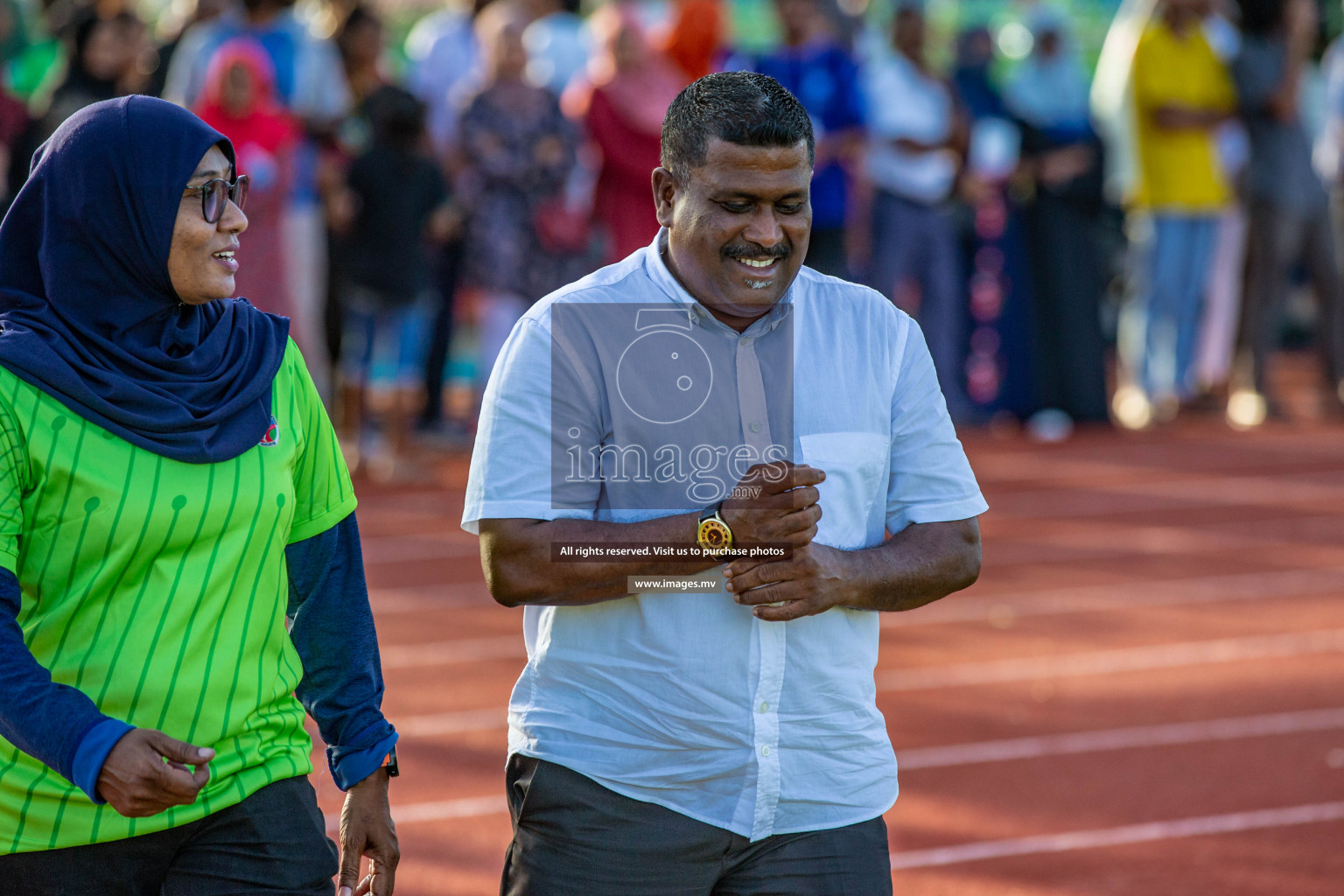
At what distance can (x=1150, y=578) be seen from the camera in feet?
27.7

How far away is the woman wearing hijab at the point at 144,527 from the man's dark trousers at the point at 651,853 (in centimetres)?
36

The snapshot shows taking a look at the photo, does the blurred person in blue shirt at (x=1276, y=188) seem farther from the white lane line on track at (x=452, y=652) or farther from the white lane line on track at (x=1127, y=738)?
the white lane line on track at (x=452, y=652)

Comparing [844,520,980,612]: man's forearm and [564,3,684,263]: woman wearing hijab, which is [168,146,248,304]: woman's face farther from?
[564,3,684,263]: woman wearing hijab

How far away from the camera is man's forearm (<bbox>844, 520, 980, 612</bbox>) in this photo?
9.05ft

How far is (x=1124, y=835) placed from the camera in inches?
205

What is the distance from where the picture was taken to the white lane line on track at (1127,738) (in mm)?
5844

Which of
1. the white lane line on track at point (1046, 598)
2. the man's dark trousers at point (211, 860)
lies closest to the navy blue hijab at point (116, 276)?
the man's dark trousers at point (211, 860)

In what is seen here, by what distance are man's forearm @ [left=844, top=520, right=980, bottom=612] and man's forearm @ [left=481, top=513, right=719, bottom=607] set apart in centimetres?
27

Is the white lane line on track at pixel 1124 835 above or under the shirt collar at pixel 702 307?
under

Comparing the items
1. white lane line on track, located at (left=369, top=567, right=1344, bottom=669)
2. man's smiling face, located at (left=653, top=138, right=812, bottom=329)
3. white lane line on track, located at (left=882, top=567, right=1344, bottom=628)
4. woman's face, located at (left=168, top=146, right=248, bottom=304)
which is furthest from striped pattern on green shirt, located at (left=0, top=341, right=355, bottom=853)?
white lane line on track, located at (left=882, top=567, right=1344, bottom=628)

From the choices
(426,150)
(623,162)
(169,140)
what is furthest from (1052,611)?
(169,140)

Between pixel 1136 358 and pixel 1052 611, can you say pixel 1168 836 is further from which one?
pixel 1136 358

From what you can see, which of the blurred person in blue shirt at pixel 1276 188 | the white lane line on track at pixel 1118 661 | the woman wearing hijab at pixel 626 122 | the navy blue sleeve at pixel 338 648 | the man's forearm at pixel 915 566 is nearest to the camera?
the man's forearm at pixel 915 566

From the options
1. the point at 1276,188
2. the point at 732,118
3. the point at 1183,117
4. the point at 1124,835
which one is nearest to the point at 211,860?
the point at 732,118
